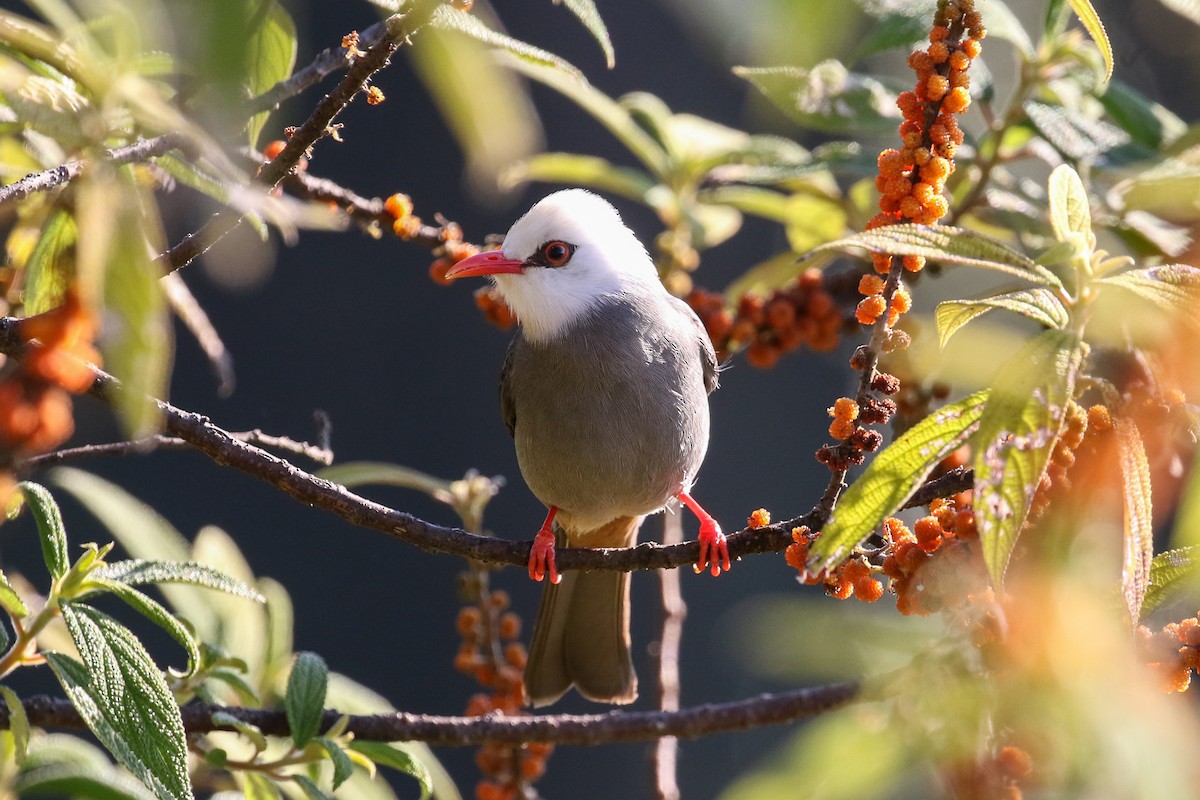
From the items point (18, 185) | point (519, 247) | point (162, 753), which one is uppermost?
point (519, 247)

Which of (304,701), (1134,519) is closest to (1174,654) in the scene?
(1134,519)

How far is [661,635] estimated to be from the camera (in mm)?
3422

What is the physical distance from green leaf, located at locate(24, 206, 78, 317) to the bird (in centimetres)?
131

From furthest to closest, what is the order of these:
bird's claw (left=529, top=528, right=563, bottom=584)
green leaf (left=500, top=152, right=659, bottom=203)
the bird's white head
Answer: the bird's white head → green leaf (left=500, top=152, right=659, bottom=203) → bird's claw (left=529, top=528, right=563, bottom=584)

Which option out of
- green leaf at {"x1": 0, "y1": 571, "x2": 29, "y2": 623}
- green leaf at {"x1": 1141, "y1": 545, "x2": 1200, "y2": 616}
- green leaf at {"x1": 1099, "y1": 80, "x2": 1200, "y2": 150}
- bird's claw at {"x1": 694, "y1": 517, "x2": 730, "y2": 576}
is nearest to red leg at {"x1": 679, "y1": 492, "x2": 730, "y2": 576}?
bird's claw at {"x1": 694, "y1": 517, "x2": 730, "y2": 576}

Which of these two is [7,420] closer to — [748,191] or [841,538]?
[841,538]

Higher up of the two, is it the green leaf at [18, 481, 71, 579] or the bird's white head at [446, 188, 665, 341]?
the bird's white head at [446, 188, 665, 341]

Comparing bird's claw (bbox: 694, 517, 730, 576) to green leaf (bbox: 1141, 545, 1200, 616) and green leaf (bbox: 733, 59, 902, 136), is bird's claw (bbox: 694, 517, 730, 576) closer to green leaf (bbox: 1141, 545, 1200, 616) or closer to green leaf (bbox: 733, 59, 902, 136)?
green leaf (bbox: 1141, 545, 1200, 616)

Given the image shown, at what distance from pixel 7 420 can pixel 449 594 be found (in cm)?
645

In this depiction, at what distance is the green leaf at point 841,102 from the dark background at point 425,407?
382 cm

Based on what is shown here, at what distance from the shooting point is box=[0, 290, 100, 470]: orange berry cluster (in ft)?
3.70

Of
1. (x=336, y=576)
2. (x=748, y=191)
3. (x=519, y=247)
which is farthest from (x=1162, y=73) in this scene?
(x=336, y=576)

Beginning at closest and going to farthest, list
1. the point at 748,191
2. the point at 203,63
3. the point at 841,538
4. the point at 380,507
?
the point at 203,63, the point at 841,538, the point at 380,507, the point at 748,191

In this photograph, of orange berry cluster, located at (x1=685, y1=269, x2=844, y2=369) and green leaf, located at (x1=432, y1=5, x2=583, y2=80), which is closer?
green leaf, located at (x1=432, y1=5, x2=583, y2=80)
